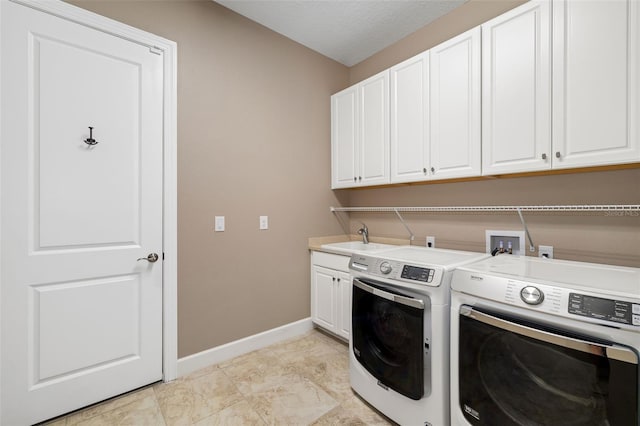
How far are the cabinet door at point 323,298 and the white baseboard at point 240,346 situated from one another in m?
0.19

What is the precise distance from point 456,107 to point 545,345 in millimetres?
1514

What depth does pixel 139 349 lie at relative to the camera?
1.87 m

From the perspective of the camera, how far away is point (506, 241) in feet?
6.41

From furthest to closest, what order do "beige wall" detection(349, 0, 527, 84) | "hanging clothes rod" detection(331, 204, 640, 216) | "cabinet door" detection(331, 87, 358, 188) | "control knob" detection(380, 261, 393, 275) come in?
1. "cabinet door" detection(331, 87, 358, 188)
2. "beige wall" detection(349, 0, 527, 84)
3. "control knob" detection(380, 261, 393, 275)
4. "hanging clothes rod" detection(331, 204, 640, 216)

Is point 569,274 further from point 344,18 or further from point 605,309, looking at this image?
point 344,18

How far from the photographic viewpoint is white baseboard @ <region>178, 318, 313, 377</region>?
2.06 metres

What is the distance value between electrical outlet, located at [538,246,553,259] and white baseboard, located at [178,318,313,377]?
1986mm

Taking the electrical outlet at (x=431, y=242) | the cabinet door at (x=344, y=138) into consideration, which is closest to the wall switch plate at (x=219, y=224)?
the cabinet door at (x=344, y=138)

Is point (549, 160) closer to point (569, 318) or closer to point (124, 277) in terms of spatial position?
point (569, 318)

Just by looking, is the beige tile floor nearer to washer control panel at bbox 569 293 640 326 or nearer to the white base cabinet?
the white base cabinet

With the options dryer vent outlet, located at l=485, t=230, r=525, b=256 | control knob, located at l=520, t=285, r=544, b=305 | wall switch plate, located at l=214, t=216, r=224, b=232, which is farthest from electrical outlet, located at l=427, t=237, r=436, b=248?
wall switch plate, located at l=214, t=216, r=224, b=232

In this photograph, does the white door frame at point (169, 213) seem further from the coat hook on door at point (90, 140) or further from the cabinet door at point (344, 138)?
the cabinet door at point (344, 138)

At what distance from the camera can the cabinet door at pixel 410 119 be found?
212 cm

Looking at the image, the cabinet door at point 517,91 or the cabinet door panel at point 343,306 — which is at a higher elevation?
the cabinet door at point 517,91
